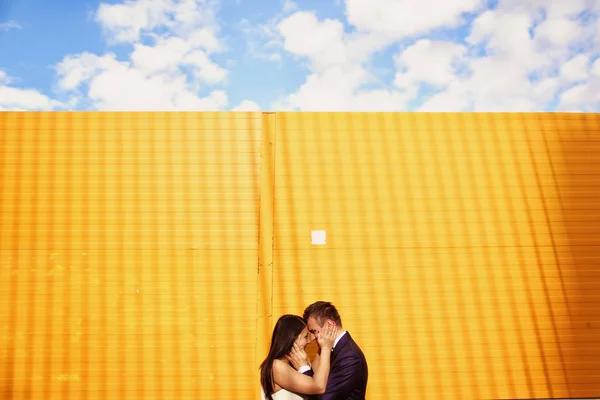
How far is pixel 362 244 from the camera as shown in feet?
14.9

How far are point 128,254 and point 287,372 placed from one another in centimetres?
276

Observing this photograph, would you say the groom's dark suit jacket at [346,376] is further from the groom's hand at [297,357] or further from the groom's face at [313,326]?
the groom's face at [313,326]

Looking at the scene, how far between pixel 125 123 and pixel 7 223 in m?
1.74

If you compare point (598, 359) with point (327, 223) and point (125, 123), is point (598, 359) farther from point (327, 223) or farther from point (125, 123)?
point (125, 123)

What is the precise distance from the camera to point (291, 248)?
177 inches

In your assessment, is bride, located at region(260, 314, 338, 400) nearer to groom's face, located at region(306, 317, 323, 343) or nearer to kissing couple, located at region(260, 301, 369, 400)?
kissing couple, located at region(260, 301, 369, 400)

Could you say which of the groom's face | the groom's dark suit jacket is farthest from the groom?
the groom's face

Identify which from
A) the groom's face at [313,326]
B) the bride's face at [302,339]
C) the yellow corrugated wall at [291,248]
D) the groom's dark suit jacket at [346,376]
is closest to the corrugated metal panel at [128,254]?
the yellow corrugated wall at [291,248]

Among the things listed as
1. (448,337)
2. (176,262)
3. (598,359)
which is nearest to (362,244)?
(448,337)

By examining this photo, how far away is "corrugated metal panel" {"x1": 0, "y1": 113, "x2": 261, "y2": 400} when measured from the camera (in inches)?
169

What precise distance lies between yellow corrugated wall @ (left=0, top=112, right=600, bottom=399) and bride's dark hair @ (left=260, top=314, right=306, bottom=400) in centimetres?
175

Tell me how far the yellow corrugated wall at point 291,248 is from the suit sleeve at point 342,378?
1.72 meters

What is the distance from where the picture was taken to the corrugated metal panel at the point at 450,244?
4371 mm

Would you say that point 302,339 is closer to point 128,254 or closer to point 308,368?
point 308,368
